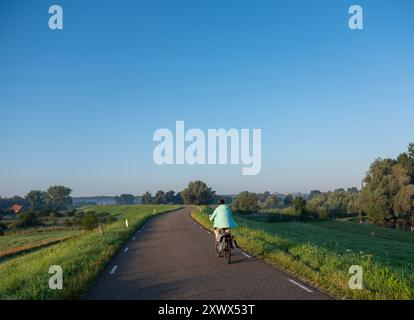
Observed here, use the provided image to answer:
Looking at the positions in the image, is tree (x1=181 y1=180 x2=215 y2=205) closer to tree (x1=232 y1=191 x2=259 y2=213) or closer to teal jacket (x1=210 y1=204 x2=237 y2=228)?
tree (x1=232 y1=191 x2=259 y2=213)

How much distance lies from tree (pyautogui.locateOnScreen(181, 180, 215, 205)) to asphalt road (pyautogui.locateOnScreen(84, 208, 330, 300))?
114 metres

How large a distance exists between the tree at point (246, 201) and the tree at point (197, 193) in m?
10.8

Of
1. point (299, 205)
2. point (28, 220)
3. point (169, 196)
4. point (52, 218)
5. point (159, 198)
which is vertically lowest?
point (52, 218)

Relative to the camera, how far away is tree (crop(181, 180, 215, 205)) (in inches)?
5059

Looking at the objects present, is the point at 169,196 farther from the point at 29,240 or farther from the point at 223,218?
the point at 223,218

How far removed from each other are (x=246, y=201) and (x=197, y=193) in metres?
19.2

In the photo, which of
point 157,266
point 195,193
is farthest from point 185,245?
point 195,193

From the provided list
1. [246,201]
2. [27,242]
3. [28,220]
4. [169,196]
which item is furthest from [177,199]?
[27,242]

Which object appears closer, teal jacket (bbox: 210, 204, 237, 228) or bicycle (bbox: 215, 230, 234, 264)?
bicycle (bbox: 215, 230, 234, 264)

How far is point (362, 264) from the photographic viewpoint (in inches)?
391

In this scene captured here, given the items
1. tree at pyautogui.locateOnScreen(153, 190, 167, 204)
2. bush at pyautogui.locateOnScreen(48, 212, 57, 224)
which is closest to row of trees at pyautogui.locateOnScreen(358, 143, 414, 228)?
bush at pyautogui.locateOnScreen(48, 212, 57, 224)

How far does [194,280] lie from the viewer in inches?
368

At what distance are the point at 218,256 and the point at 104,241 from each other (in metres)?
7.94
